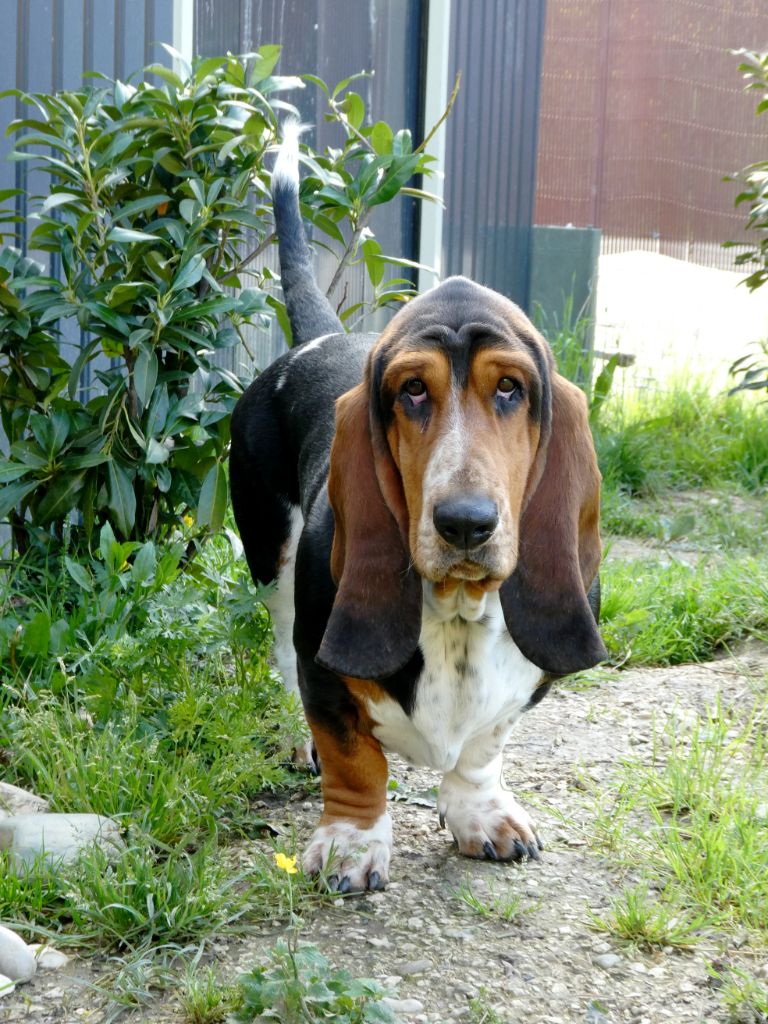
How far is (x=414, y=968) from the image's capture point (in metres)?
2.62

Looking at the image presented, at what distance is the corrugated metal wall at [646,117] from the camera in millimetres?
12266

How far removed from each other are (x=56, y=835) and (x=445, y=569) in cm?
111

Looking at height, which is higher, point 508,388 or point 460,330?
point 460,330

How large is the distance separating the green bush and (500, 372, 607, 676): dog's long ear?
4.77 feet

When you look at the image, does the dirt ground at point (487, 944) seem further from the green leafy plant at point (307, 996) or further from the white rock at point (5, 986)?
the green leafy plant at point (307, 996)

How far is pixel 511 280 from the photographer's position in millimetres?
9180

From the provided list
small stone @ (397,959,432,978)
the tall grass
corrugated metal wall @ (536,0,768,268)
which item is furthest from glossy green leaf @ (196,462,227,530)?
corrugated metal wall @ (536,0,768,268)

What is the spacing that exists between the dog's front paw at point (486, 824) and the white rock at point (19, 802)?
966mm

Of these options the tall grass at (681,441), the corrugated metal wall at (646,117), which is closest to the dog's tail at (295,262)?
the tall grass at (681,441)

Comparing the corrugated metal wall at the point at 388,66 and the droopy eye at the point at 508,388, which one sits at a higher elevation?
the corrugated metal wall at the point at 388,66

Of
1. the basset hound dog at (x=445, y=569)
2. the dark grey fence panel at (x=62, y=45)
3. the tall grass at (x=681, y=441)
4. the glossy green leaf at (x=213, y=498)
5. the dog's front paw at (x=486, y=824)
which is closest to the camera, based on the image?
the basset hound dog at (x=445, y=569)

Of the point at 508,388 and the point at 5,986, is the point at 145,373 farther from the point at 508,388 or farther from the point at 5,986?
the point at 5,986

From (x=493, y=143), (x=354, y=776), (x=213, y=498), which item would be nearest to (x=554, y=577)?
(x=354, y=776)

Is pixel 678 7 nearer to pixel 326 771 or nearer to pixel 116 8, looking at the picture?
pixel 116 8
